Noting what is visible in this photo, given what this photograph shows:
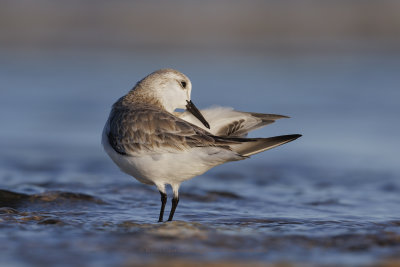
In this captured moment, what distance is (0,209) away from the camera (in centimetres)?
596

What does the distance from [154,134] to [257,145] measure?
0.90 meters

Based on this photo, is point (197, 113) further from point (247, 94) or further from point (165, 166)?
point (247, 94)

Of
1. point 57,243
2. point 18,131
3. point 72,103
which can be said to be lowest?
point 57,243

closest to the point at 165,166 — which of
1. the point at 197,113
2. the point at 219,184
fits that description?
the point at 197,113

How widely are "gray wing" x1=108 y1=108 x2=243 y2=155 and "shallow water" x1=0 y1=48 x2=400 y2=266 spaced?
2.41 feet

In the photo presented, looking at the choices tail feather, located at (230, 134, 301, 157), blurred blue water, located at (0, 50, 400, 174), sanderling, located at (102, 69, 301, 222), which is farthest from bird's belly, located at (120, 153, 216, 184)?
blurred blue water, located at (0, 50, 400, 174)

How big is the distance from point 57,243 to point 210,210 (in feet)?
7.03

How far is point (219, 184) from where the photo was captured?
26.4 feet

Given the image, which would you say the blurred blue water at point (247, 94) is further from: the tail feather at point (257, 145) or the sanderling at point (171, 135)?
the tail feather at point (257, 145)

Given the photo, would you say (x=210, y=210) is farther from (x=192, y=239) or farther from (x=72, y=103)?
(x=72, y=103)

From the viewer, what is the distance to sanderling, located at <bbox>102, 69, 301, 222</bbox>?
516 centimetres

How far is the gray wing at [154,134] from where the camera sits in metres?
5.18

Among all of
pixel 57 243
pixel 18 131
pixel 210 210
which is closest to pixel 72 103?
pixel 18 131

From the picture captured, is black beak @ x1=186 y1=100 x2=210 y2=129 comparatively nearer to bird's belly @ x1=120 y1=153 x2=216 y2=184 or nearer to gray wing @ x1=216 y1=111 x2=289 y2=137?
gray wing @ x1=216 y1=111 x2=289 y2=137
